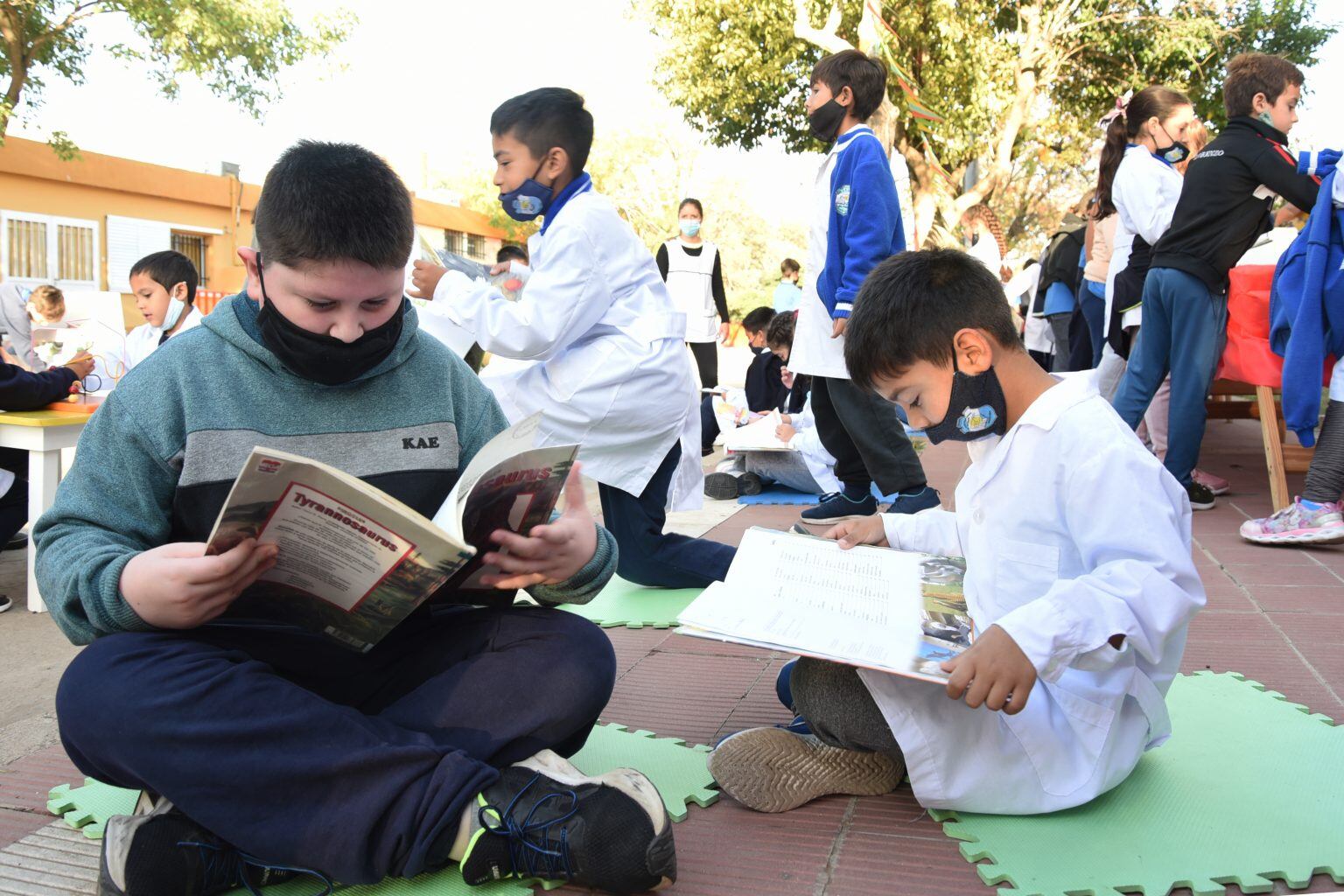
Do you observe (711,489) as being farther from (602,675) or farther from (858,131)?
(602,675)

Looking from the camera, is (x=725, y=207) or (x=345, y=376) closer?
(x=345, y=376)

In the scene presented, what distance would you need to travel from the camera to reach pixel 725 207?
4303cm

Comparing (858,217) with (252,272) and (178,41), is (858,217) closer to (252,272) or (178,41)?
(252,272)

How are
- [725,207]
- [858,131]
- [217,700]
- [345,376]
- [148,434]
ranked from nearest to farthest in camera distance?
[217,700]
[148,434]
[345,376]
[858,131]
[725,207]

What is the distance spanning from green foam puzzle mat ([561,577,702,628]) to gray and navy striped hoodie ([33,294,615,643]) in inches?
57.9

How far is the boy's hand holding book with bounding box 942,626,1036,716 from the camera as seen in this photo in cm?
177

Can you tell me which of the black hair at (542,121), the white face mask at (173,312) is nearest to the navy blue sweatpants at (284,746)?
the black hair at (542,121)

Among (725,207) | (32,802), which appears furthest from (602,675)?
(725,207)

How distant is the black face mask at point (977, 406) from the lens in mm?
2123

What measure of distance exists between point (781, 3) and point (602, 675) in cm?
1537

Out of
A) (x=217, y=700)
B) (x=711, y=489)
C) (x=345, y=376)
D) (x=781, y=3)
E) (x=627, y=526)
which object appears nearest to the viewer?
(x=217, y=700)

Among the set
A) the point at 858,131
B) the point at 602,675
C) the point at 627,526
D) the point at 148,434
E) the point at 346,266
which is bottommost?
the point at 627,526

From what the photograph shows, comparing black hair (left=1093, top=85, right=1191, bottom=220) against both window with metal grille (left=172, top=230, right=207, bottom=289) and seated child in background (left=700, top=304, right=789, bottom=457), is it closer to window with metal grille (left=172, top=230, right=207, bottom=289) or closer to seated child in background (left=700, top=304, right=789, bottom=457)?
seated child in background (left=700, top=304, right=789, bottom=457)

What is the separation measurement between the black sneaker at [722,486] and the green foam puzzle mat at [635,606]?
2120 millimetres
